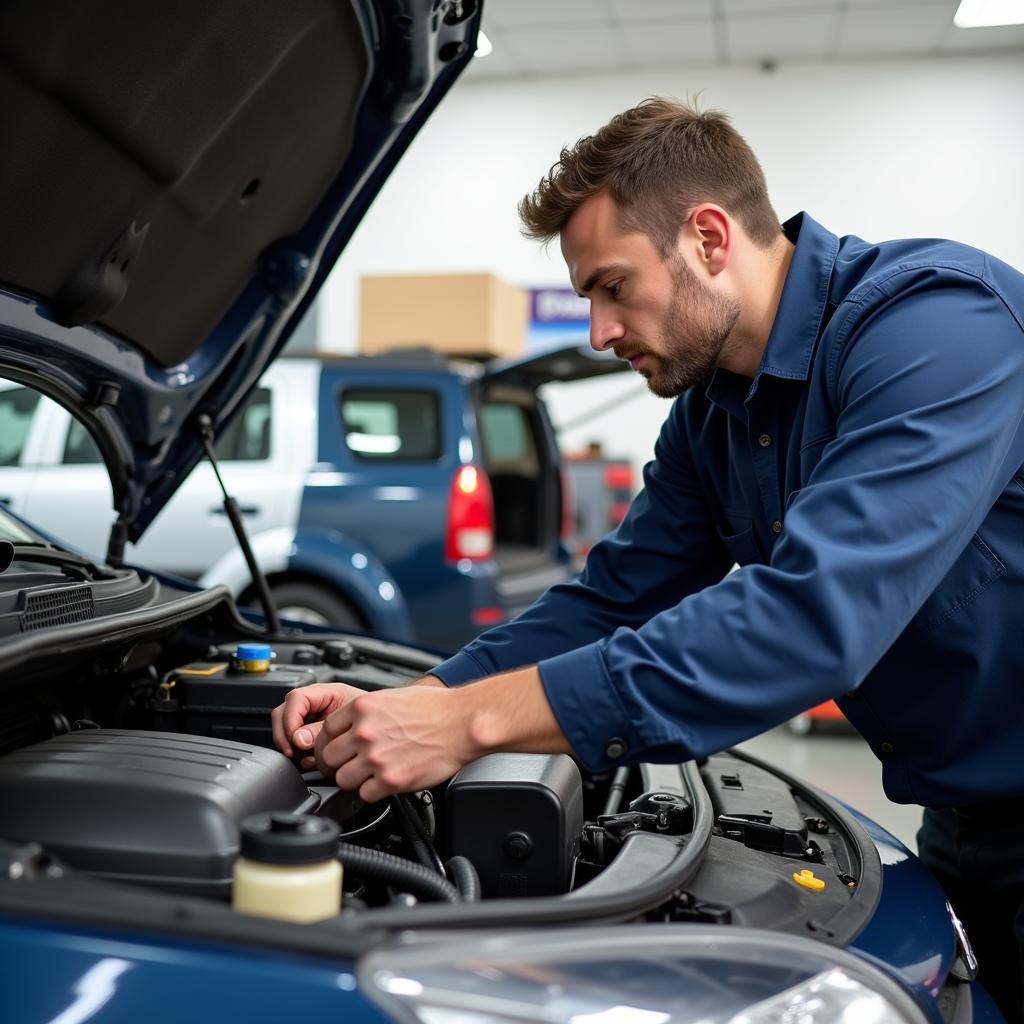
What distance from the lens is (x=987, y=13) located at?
263 inches

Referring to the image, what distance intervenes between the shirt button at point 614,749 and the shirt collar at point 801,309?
555 millimetres

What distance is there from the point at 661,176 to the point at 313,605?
10.5 feet

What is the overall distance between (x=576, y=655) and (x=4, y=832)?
55cm

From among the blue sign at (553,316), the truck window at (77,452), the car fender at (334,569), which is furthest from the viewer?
the blue sign at (553,316)

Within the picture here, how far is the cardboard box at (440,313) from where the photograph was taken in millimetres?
6188

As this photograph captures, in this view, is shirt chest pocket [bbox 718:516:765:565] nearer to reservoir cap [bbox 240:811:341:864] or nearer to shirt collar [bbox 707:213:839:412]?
shirt collar [bbox 707:213:839:412]

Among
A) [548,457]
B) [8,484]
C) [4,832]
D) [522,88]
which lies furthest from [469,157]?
[4,832]

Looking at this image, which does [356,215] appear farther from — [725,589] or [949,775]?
[949,775]

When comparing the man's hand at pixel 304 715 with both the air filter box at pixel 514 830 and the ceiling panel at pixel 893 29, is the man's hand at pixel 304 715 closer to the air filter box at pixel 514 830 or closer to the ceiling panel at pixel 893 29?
the air filter box at pixel 514 830

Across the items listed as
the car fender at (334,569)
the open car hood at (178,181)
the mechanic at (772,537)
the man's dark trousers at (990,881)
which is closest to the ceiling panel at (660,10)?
the car fender at (334,569)

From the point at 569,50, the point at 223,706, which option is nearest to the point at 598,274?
the point at 223,706

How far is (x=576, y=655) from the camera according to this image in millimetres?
1080

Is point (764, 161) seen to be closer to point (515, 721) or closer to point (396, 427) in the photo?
point (396, 427)

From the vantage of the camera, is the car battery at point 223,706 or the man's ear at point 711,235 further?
the car battery at point 223,706
